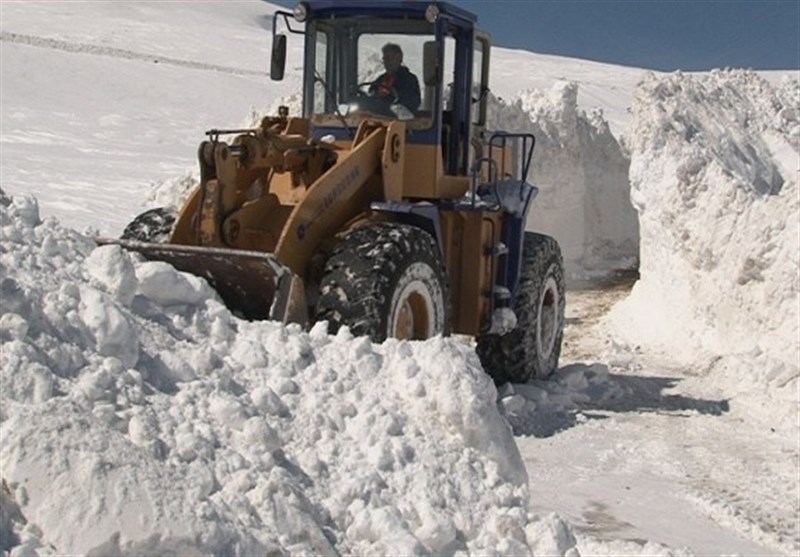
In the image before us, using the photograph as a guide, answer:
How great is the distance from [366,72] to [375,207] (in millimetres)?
1205

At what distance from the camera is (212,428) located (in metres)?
4.14

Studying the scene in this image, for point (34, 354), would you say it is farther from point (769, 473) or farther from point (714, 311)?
point (714, 311)

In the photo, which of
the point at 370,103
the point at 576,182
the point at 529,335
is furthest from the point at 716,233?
the point at 576,182

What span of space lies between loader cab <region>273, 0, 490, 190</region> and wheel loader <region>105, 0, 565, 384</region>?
1cm

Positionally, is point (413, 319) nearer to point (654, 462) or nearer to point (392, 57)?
point (654, 462)

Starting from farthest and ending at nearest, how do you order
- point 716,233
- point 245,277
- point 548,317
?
point 716,233 → point 548,317 → point 245,277

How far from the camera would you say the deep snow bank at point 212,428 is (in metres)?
3.51

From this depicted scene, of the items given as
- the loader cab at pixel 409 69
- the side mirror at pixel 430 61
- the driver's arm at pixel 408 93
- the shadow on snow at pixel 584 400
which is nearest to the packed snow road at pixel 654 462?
the shadow on snow at pixel 584 400

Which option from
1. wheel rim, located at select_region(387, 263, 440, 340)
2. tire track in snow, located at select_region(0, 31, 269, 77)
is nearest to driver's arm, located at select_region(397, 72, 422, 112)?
wheel rim, located at select_region(387, 263, 440, 340)

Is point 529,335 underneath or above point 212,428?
underneath

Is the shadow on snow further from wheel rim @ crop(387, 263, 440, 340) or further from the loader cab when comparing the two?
the loader cab

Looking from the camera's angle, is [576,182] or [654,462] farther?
[576,182]

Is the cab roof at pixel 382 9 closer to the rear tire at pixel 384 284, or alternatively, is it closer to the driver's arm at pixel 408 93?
the driver's arm at pixel 408 93

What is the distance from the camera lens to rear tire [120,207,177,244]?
7.81m
